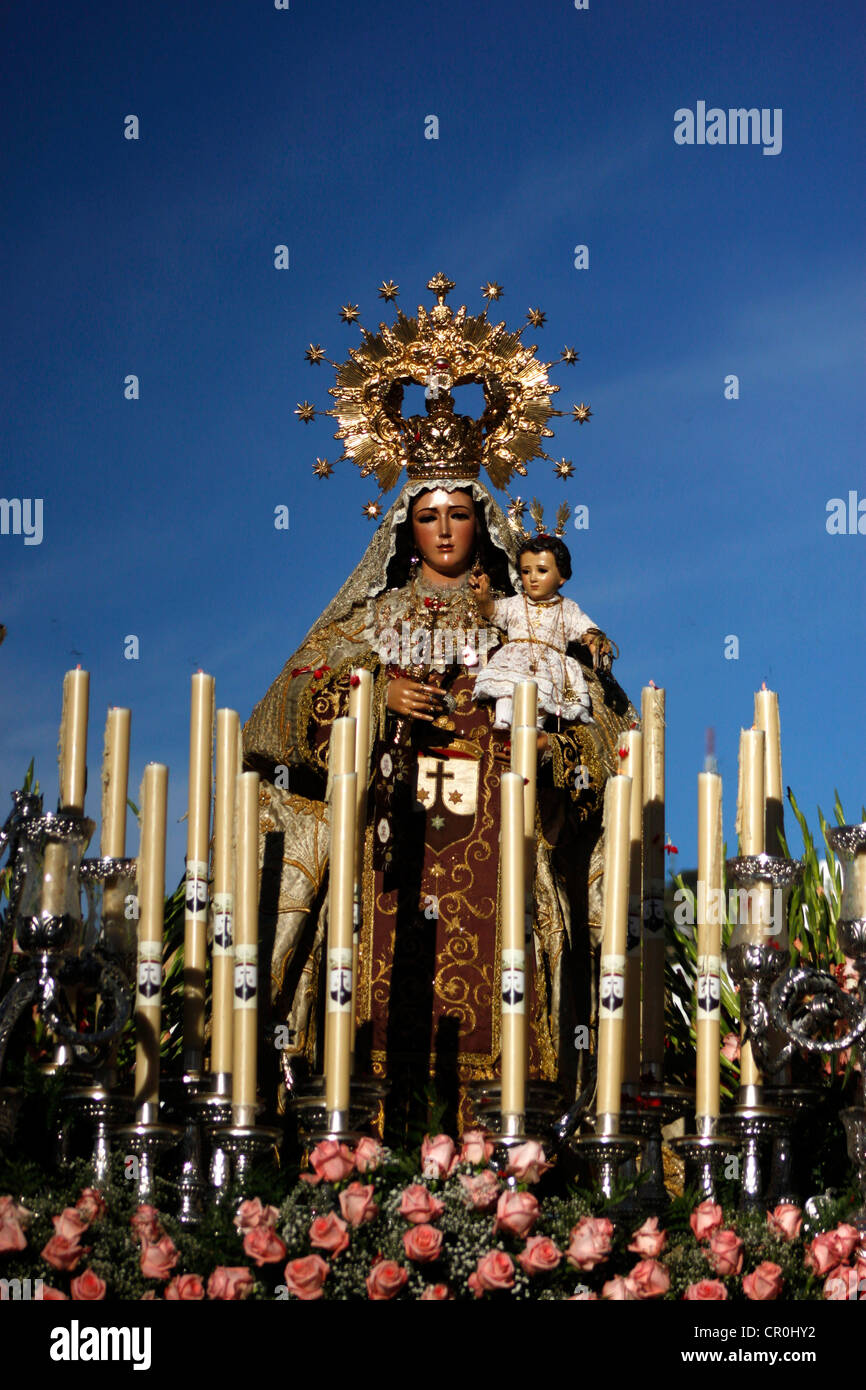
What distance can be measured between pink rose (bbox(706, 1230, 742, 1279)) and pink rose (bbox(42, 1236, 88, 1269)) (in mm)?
1571

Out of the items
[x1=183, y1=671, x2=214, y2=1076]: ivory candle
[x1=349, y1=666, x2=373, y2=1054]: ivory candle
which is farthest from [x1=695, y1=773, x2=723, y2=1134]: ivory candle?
[x1=183, y1=671, x2=214, y2=1076]: ivory candle

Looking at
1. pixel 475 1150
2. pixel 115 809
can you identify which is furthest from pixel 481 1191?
pixel 115 809

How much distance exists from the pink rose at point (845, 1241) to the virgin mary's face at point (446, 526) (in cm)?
334

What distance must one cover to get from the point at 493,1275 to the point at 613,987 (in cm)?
108

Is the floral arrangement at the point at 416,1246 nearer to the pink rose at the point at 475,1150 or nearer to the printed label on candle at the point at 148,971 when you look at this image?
the pink rose at the point at 475,1150

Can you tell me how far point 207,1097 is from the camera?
18.1 ft

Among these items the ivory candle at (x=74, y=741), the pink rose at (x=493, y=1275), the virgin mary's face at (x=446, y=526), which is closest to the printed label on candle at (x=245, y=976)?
the ivory candle at (x=74, y=741)

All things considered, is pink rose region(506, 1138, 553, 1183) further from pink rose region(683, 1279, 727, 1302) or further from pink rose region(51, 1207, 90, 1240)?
pink rose region(51, 1207, 90, 1240)

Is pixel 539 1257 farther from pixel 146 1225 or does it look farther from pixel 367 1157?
pixel 146 1225

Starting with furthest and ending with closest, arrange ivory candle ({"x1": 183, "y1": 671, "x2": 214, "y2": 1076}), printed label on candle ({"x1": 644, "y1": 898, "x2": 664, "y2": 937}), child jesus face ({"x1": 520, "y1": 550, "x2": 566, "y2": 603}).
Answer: child jesus face ({"x1": 520, "y1": 550, "x2": 566, "y2": 603}) < printed label on candle ({"x1": 644, "y1": 898, "x2": 664, "y2": 937}) < ivory candle ({"x1": 183, "y1": 671, "x2": 214, "y2": 1076})

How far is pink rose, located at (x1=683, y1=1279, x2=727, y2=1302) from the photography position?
4.61 meters

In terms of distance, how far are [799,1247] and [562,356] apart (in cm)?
374
